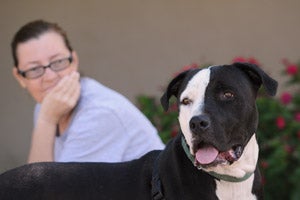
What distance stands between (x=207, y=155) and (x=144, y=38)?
4.13 metres

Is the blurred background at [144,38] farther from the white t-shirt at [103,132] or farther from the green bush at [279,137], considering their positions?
the white t-shirt at [103,132]

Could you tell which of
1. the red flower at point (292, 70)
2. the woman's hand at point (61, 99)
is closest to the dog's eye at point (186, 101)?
the woman's hand at point (61, 99)

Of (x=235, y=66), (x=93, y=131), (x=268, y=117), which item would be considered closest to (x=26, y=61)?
(x=93, y=131)

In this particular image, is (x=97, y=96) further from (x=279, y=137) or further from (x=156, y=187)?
(x=279, y=137)

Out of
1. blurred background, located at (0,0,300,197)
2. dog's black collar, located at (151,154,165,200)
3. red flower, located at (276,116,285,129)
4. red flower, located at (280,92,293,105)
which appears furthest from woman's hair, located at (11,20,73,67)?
blurred background, located at (0,0,300,197)

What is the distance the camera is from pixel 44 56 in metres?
4.46

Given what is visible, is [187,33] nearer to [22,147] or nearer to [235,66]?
[22,147]

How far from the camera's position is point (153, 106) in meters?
6.56

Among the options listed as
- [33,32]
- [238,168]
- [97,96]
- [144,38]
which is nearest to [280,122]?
[97,96]

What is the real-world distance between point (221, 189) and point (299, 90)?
A: 9.33 feet

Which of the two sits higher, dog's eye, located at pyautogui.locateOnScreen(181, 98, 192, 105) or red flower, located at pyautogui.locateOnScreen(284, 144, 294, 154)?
dog's eye, located at pyautogui.locateOnScreen(181, 98, 192, 105)

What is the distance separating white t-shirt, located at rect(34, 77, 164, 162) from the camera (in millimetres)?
4266

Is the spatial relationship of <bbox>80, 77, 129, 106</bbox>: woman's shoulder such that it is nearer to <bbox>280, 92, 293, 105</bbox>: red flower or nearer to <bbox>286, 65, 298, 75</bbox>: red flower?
<bbox>280, 92, 293, 105</bbox>: red flower

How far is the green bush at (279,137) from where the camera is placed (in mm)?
5699
